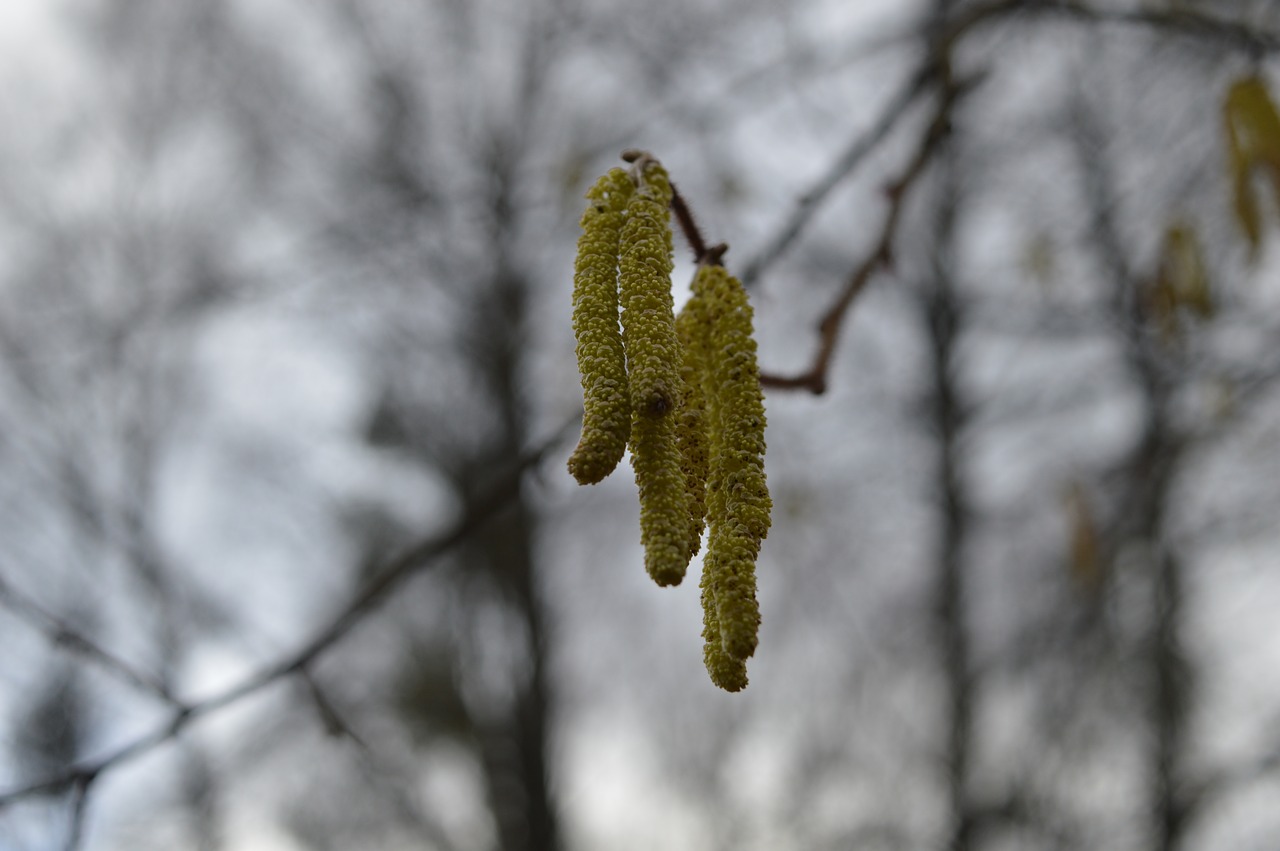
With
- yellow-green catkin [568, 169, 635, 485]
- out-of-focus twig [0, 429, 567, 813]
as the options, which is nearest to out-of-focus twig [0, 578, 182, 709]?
out-of-focus twig [0, 429, 567, 813]

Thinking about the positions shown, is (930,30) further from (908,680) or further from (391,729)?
(391,729)

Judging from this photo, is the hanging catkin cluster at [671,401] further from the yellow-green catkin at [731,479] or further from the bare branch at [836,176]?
the bare branch at [836,176]

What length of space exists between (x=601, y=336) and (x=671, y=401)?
5.0 inches

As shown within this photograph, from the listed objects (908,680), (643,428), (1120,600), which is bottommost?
(643,428)

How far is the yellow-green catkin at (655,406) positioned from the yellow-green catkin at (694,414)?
6cm

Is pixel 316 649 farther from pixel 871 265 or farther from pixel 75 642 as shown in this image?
pixel 871 265

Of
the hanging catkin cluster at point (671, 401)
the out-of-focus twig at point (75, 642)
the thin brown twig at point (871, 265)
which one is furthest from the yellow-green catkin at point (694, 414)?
the out-of-focus twig at point (75, 642)

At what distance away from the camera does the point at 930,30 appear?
8.62 ft

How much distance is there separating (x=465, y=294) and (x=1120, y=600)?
6.32 m

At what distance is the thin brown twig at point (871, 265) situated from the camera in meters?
1.71

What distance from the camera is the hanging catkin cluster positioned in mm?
993

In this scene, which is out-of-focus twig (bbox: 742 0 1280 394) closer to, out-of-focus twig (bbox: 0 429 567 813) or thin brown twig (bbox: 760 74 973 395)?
thin brown twig (bbox: 760 74 973 395)

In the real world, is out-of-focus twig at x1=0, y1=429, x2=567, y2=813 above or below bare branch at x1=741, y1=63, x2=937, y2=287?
below

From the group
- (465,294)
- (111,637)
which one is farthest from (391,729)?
(465,294)
